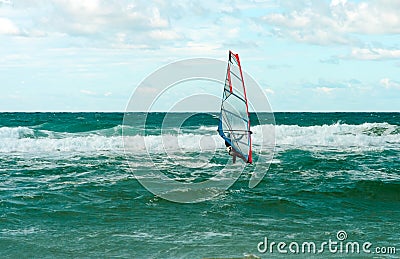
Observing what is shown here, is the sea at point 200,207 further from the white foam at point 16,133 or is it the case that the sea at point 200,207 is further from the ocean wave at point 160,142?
the white foam at point 16,133

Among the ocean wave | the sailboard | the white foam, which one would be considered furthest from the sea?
the white foam

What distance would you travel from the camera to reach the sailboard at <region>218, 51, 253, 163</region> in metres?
10.5

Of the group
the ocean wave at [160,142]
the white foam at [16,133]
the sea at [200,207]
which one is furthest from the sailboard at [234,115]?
the white foam at [16,133]

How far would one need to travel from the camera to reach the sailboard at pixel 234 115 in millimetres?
10469

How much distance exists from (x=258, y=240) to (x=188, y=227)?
1.81 metres

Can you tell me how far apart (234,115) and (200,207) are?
3.38m

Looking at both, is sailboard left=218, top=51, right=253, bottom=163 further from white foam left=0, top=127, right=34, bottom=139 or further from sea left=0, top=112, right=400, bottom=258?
white foam left=0, top=127, right=34, bottom=139

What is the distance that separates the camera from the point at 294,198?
14180 millimetres

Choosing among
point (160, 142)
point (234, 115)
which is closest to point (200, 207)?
point (234, 115)

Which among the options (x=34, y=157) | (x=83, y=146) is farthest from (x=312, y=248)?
(x=83, y=146)

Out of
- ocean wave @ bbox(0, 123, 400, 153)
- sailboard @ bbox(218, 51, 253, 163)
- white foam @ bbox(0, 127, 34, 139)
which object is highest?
sailboard @ bbox(218, 51, 253, 163)

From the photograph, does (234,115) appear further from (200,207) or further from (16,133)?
(16,133)

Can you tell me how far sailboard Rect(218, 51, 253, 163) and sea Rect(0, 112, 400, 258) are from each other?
195 cm

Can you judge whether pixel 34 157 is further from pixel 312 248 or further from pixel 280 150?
pixel 312 248
